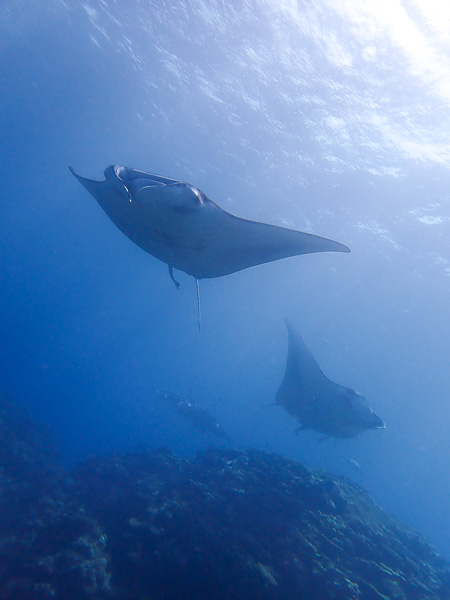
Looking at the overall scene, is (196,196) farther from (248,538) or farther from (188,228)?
(248,538)

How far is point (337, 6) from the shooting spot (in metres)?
11.6

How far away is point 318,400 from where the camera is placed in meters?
9.22

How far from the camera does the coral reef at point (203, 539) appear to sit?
5.30m

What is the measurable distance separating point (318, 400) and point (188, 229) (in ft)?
21.3

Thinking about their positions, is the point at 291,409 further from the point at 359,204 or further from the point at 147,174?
the point at 359,204

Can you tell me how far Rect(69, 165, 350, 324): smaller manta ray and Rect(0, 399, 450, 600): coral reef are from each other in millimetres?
4750

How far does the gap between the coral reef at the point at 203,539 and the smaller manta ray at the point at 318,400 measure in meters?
1.39

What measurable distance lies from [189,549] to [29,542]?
2742mm

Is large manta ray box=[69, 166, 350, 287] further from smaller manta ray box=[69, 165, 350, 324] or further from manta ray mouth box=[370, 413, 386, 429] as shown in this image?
manta ray mouth box=[370, 413, 386, 429]

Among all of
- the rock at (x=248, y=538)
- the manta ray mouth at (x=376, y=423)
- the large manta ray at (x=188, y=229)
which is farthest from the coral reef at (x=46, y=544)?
the manta ray mouth at (x=376, y=423)

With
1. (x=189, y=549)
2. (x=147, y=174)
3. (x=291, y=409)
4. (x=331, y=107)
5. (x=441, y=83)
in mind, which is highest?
(x=441, y=83)

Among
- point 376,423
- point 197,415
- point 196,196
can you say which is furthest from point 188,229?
point 197,415

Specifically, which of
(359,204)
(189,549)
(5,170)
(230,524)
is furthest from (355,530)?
(5,170)

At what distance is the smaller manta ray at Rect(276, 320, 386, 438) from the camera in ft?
27.5
